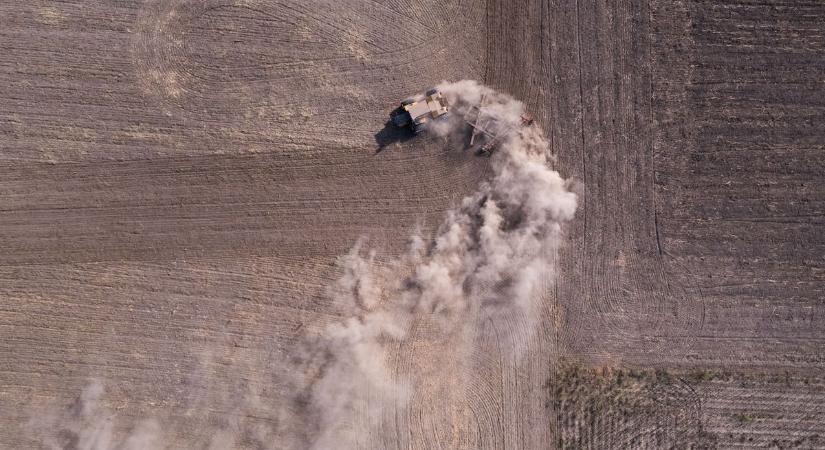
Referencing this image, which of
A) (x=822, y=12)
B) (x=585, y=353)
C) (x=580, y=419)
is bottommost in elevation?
(x=580, y=419)

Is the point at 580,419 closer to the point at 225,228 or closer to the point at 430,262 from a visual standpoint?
the point at 430,262

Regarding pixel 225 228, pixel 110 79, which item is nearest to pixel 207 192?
pixel 225 228

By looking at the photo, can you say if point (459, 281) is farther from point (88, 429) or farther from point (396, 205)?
point (88, 429)

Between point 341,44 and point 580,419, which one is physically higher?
point 341,44

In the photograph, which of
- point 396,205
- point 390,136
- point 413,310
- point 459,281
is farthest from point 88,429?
point 390,136

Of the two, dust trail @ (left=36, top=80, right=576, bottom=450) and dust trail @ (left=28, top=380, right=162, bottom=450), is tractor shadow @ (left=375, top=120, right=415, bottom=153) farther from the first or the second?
dust trail @ (left=28, top=380, right=162, bottom=450)

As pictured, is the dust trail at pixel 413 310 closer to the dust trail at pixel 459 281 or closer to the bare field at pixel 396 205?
the dust trail at pixel 459 281

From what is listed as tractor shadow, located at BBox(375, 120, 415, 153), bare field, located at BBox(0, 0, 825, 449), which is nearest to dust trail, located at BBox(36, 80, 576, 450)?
bare field, located at BBox(0, 0, 825, 449)
